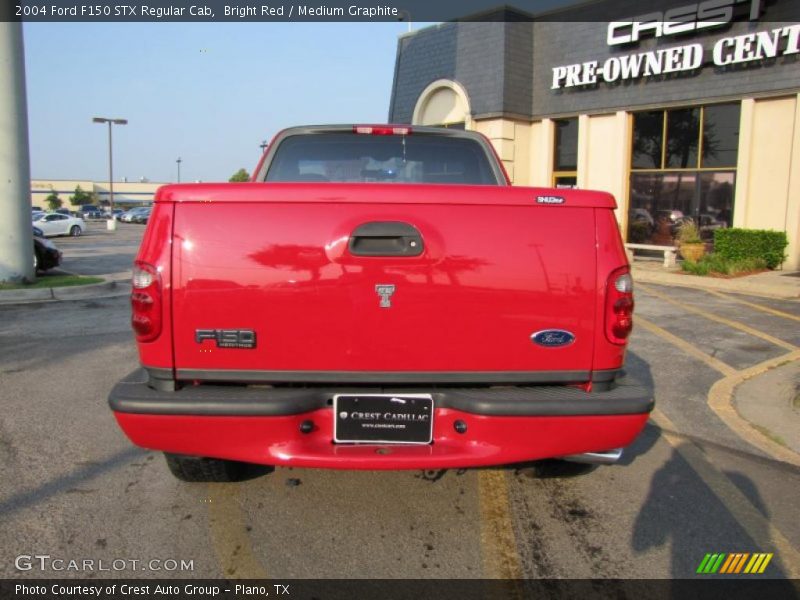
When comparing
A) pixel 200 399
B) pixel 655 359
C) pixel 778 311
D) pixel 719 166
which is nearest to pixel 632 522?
pixel 200 399

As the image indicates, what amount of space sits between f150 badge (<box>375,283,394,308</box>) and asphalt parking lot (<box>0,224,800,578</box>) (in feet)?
3.80

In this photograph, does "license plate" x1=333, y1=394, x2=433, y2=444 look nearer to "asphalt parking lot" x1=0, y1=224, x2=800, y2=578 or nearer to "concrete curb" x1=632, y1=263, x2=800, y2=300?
"asphalt parking lot" x1=0, y1=224, x2=800, y2=578

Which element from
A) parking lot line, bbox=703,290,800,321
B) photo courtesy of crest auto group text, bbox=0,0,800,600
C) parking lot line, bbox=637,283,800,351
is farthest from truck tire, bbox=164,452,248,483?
parking lot line, bbox=703,290,800,321

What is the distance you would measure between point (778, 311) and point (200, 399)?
380 inches

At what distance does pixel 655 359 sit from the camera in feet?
21.8

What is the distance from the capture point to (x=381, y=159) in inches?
171

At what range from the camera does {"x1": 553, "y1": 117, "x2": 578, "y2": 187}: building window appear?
18.7 m

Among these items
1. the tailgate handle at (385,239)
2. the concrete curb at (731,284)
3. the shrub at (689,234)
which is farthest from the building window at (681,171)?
the tailgate handle at (385,239)

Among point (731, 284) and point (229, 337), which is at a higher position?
point (229, 337)

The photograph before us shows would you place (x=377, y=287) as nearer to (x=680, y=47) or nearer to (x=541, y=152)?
(x=680, y=47)

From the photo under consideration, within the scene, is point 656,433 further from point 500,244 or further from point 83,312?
point 83,312

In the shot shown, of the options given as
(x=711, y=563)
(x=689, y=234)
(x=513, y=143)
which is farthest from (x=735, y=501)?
(x=513, y=143)

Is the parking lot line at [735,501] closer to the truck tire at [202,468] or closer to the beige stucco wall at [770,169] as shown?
the truck tire at [202,468]

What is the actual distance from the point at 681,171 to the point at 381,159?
14.2m
